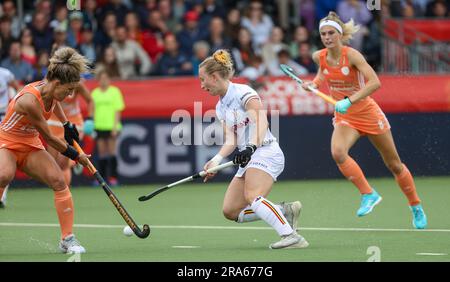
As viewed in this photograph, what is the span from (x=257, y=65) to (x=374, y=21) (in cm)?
249

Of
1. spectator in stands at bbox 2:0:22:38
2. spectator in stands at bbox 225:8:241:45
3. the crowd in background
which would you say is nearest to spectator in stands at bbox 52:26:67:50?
the crowd in background

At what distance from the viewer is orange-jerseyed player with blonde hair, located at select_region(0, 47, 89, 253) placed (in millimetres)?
9234

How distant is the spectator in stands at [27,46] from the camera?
58.4 ft

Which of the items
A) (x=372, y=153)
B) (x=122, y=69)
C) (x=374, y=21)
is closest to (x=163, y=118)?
(x=122, y=69)

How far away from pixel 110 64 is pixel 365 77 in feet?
23.2

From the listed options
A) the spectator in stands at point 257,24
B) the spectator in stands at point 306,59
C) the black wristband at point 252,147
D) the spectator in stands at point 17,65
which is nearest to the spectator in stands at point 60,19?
the spectator in stands at point 17,65

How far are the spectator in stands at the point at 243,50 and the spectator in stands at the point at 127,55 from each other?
148 cm

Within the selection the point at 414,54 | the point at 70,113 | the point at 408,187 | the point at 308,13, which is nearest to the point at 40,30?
the point at 70,113

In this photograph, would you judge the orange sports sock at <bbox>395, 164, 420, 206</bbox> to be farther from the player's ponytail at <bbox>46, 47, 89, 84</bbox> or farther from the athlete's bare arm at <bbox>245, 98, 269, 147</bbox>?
the player's ponytail at <bbox>46, 47, 89, 84</bbox>

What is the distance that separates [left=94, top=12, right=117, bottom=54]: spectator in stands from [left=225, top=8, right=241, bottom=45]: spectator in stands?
1978 mm

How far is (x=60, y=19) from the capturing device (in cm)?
1816

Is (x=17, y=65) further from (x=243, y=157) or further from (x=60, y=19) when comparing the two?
(x=243, y=157)

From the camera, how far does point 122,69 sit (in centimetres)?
1823
